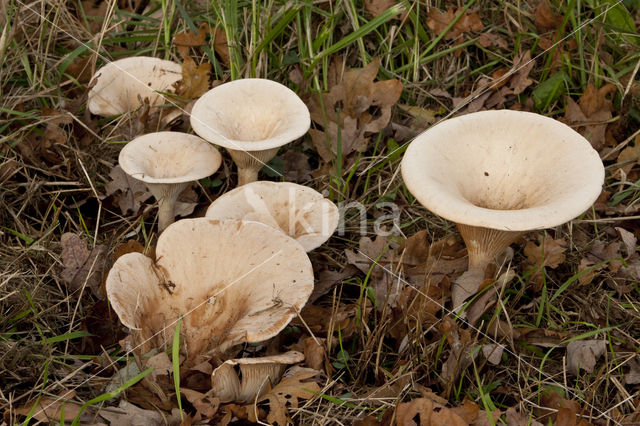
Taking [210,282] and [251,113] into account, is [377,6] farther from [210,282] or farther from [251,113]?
[210,282]

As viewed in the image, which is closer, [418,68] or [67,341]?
[67,341]

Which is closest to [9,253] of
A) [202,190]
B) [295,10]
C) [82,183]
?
[82,183]

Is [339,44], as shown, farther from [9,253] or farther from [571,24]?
[9,253]

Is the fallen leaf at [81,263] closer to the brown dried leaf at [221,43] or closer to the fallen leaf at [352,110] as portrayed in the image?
the fallen leaf at [352,110]

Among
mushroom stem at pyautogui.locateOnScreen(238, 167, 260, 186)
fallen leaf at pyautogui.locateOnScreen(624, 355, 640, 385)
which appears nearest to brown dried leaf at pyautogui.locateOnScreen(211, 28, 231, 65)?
mushroom stem at pyautogui.locateOnScreen(238, 167, 260, 186)

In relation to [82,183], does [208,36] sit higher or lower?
higher

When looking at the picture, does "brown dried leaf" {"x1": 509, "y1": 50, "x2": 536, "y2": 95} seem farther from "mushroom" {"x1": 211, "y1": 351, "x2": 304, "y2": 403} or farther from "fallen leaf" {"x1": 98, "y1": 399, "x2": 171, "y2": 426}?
"fallen leaf" {"x1": 98, "y1": 399, "x2": 171, "y2": 426}

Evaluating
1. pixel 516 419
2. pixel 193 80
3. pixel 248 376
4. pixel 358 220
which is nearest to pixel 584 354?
pixel 516 419

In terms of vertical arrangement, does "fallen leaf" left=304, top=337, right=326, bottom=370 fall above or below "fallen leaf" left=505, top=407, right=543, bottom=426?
above
